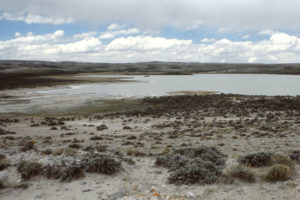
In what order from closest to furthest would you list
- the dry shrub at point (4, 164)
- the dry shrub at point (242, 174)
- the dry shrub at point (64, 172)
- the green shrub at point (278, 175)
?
the green shrub at point (278, 175) → the dry shrub at point (242, 174) → the dry shrub at point (64, 172) → the dry shrub at point (4, 164)

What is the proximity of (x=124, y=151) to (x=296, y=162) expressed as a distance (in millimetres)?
6504

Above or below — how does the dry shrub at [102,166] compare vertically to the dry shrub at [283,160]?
below

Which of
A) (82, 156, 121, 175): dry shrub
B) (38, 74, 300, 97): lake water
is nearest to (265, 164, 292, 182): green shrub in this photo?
(82, 156, 121, 175): dry shrub

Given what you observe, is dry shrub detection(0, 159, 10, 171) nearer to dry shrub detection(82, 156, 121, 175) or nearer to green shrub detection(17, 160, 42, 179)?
green shrub detection(17, 160, 42, 179)

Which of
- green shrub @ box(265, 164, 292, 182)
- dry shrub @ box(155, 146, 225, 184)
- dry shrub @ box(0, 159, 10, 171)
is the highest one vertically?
green shrub @ box(265, 164, 292, 182)

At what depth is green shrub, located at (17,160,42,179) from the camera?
723 cm

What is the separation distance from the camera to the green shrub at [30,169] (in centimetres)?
723

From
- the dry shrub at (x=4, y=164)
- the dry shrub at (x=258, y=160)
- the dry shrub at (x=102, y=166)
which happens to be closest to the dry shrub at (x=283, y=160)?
the dry shrub at (x=258, y=160)

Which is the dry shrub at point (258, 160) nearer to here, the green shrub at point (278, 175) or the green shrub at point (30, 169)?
the green shrub at point (278, 175)

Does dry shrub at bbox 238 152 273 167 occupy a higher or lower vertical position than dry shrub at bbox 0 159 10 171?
higher

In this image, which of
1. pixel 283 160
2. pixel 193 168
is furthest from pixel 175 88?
pixel 193 168

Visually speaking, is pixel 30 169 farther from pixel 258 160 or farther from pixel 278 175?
pixel 258 160

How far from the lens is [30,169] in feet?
24.0

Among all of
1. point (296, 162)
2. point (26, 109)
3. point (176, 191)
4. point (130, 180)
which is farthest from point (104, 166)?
point (26, 109)
